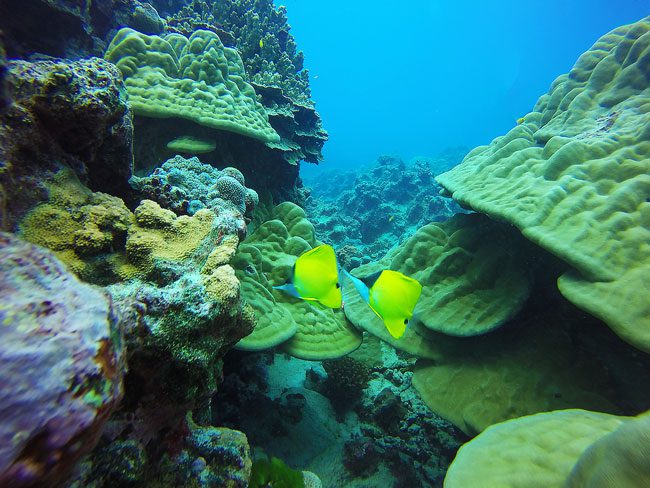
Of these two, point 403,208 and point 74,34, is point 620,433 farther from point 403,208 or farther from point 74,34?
point 403,208

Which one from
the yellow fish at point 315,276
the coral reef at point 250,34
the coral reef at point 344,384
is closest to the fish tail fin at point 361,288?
the yellow fish at point 315,276

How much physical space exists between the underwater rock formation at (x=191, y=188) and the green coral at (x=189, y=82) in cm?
108

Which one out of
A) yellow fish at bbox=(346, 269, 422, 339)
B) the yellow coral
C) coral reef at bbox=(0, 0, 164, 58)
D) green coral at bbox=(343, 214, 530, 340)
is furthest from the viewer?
coral reef at bbox=(0, 0, 164, 58)

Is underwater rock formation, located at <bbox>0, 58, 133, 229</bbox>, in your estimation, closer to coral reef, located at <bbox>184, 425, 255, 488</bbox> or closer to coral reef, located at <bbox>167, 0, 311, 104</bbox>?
coral reef, located at <bbox>184, 425, 255, 488</bbox>

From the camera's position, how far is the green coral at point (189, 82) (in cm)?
433

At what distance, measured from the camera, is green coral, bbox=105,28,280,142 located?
433 cm

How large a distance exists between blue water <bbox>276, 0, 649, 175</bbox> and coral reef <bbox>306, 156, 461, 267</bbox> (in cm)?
6979

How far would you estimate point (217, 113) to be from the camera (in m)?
4.52

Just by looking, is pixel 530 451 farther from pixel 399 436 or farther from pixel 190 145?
pixel 190 145

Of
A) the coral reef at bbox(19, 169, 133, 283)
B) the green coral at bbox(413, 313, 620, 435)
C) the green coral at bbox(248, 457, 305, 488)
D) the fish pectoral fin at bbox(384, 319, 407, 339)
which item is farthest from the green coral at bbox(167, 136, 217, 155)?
the green coral at bbox(413, 313, 620, 435)

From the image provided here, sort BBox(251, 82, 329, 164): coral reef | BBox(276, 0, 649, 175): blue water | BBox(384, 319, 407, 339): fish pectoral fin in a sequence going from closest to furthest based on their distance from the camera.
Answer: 1. BBox(384, 319, 407, 339): fish pectoral fin
2. BBox(251, 82, 329, 164): coral reef
3. BBox(276, 0, 649, 175): blue water

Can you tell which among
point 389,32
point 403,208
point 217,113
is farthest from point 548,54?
point 217,113

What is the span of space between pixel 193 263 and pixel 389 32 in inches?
6250

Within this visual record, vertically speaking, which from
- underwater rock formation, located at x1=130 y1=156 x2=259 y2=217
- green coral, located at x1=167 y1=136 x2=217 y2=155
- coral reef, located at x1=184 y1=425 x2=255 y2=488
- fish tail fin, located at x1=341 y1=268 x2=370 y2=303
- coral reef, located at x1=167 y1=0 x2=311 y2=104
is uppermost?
coral reef, located at x1=167 y1=0 x2=311 y2=104
